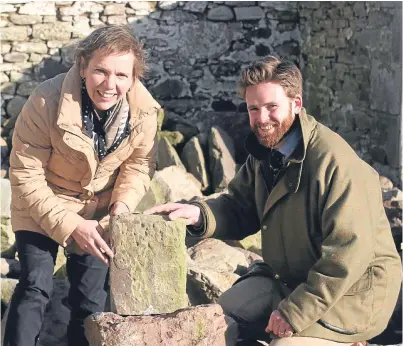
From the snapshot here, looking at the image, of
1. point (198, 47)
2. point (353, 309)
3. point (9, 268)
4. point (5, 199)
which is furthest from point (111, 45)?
point (198, 47)

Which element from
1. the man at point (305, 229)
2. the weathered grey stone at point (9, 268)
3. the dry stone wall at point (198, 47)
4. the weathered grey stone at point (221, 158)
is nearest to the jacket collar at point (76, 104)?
the man at point (305, 229)

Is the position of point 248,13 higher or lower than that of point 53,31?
higher

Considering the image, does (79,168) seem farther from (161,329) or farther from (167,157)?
(167,157)

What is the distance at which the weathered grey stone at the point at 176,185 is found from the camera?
7180 mm

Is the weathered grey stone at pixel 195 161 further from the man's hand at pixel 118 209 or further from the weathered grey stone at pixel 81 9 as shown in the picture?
the man's hand at pixel 118 209

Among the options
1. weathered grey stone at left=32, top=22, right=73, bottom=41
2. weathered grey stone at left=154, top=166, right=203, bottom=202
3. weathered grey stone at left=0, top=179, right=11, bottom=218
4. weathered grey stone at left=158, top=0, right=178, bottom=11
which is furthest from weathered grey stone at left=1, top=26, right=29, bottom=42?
weathered grey stone at left=0, top=179, right=11, bottom=218

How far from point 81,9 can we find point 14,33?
0.80 meters

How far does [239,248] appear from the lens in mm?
6188

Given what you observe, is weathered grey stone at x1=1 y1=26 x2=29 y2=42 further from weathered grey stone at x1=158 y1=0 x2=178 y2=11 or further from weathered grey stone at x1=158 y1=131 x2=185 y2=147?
weathered grey stone at x1=158 y1=131 x2=185 y2=147

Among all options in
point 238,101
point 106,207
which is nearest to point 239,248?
point 106,207

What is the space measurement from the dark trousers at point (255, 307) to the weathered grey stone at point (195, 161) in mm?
4726

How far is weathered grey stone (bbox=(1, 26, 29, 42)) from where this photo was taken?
392 inches

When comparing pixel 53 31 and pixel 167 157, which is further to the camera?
pixel 53 31

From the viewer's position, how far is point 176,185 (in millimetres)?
7590
